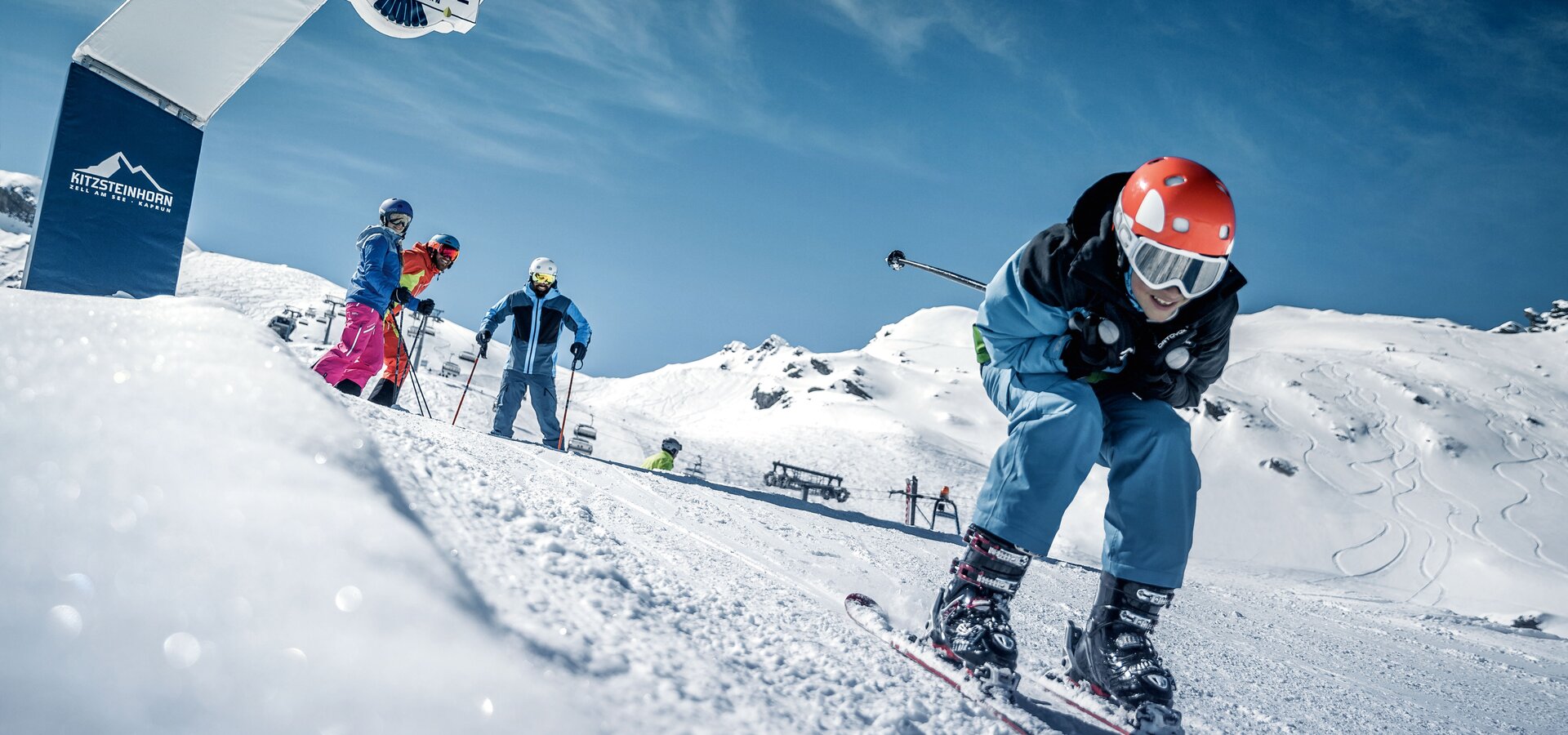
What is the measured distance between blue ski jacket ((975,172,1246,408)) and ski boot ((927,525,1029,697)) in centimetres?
51

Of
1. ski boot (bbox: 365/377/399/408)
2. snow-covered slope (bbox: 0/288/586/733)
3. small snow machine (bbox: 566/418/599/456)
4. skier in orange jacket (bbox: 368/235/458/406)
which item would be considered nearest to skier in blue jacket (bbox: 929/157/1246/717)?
snow-covered slope (bbox: 0/288/586/733)

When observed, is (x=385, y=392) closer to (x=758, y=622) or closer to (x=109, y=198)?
(x=109, y=198)

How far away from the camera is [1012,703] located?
153 cm

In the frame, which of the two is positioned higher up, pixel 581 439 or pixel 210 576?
pixel 210 576

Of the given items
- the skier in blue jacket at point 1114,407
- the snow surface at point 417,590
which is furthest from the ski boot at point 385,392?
the skier in blue jacket at point 1114,407

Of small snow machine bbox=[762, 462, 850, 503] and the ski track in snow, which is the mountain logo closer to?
the ski track in snow

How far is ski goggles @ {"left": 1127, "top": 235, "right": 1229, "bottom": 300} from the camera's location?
1.86m

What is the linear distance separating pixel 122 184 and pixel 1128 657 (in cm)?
935

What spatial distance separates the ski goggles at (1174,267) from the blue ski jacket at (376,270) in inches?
263

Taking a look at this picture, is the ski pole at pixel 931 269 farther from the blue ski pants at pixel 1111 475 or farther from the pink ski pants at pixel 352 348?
the pink ski pants at pixel 352 348

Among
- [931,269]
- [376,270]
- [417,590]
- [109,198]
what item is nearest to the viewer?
[417,590]

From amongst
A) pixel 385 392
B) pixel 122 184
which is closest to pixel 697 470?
pixel 385 392

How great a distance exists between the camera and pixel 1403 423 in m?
37.6

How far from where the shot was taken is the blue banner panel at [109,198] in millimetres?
6941
